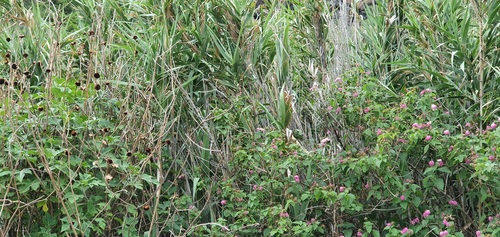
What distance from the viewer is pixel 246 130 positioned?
4.16 meters

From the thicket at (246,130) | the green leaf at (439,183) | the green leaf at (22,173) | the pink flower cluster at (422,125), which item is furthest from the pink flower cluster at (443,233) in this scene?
the green leaf at (22,173)

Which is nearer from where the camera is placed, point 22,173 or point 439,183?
point 22,173

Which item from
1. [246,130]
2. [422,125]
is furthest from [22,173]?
[422,125]

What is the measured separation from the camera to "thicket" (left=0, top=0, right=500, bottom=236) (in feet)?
11.1

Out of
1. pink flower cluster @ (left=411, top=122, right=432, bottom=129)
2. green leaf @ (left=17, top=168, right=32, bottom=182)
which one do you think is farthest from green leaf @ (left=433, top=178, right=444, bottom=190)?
green leaf @ (left=17, top=168, right=32, bottom=182)

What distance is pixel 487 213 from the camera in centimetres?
371

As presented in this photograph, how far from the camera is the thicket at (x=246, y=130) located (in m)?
3.40

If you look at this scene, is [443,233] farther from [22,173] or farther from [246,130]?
[22,173]

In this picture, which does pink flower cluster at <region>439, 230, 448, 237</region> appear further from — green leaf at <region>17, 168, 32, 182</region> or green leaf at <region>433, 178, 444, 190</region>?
green leaf at <region>17, 168, 32, 182</region>

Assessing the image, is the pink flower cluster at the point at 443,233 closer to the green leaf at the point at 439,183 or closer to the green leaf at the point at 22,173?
the green leaf at the point at 439,183

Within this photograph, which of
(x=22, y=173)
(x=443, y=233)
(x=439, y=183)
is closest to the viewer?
(x=22, y=173)

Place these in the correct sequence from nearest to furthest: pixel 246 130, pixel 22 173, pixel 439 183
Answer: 1. pixel 22 173
2. pixel 439 183
3. pixel 246 130

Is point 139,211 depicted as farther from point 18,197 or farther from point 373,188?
point 373,188

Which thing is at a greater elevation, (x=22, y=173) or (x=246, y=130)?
(x=22, y=173)
